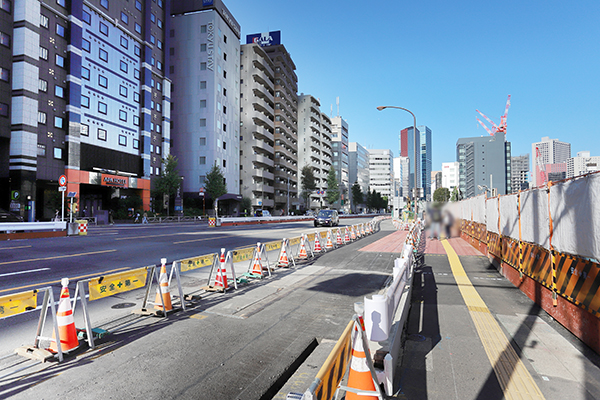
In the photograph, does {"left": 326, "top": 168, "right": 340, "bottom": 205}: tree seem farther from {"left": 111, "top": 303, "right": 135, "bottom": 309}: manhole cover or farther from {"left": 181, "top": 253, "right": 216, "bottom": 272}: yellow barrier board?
{"left": 111, "top": 303, "right": 135, "bottom": 309}: manhole cover

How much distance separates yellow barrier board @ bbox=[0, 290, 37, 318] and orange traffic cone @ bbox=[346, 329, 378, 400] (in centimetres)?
424

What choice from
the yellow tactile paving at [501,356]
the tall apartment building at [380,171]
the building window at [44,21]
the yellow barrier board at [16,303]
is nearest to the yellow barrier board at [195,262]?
the yellow barrier board at [16,303]

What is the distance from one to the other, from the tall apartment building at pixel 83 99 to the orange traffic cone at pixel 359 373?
41.9 m

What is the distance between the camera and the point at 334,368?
2.72m

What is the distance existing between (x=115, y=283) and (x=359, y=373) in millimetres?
4685

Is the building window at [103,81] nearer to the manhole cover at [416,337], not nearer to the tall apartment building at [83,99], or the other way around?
the tall apartment building at [83,99]

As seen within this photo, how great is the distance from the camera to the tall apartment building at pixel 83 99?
3328cm

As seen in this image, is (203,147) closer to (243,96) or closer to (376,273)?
(243,96)

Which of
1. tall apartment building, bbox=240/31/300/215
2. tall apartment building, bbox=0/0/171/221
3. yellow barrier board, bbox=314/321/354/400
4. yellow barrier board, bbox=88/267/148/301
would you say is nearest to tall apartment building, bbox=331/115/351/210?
tall apartment building, bbox=240/31/300/215

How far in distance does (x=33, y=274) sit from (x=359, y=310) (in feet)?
33.2

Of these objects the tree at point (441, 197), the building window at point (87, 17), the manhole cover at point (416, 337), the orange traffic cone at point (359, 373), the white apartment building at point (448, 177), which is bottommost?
the manhole cover at point (416, 337)

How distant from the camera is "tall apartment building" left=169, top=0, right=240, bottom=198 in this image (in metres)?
58.0

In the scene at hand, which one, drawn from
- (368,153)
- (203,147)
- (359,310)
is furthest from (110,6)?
(368,153)

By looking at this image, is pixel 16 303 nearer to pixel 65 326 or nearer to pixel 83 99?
pixel 65 326
